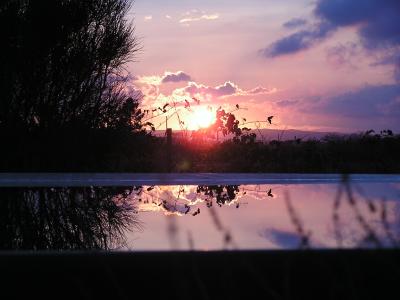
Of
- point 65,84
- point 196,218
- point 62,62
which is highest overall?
point 62,62

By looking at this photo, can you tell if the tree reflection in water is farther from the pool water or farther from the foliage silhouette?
the foliage silhouette

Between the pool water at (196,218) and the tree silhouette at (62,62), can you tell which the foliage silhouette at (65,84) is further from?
the pool water at (196,218)

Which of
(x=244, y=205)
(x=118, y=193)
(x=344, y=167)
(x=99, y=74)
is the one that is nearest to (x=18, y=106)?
(x=99, y=74)

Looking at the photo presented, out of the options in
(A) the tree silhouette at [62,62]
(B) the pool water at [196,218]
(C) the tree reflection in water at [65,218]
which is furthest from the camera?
(A) the tree silhouette at [62,62]

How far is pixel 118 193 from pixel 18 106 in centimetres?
599

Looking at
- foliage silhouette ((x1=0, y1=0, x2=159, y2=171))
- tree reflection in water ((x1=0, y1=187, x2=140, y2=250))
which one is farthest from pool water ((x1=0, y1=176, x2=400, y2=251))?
foliage silhouette ((x1=0, y1=0, x2=159, y2=171))

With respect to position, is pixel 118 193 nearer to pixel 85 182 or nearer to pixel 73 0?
pixel 85 182

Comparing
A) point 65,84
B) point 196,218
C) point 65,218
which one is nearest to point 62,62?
point 65,84

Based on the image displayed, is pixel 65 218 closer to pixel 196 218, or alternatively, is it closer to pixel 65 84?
pixel 196 218

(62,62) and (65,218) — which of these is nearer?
(65,218)

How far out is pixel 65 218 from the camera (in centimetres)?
292

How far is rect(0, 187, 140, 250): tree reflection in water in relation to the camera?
94.5 inches

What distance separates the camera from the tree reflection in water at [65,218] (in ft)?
7.88

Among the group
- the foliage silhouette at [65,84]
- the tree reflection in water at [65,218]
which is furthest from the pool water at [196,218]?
the foliage silhouette at [65,84]
